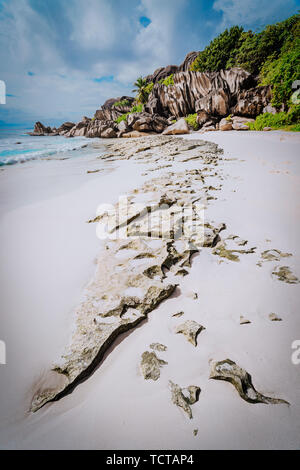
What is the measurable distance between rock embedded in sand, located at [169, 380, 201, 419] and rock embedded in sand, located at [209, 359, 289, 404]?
Answer: 0.14m

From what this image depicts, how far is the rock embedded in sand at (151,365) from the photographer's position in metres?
1.23

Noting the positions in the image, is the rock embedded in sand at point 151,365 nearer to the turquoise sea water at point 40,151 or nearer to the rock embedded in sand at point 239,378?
the rock embedded in sand at point 239,378

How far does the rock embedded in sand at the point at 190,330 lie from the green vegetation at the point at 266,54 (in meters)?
18.2

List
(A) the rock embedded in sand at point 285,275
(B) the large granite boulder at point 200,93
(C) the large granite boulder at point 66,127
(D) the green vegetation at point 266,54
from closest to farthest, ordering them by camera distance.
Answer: (A) the rock embedded in sand at point 285,275 → (D) the green vegetation at point 266,54 → (B) the large granite boulder at point 200,93 → (C) the large granite boulder at point 66,127

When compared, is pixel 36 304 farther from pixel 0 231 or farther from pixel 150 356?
pixel 0 231

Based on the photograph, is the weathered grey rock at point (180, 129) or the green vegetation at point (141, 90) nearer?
the weathered grey rock at point (180, 129)

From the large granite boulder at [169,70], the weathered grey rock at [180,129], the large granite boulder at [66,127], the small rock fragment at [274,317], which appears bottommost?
the small rock fragment at [274,317]

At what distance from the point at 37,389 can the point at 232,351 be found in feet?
4.53

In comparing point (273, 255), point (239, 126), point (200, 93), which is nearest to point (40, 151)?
point (239, 126)

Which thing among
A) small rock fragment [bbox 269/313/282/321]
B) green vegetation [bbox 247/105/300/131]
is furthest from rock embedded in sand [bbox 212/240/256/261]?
green vegetation [bbox 247/105/300/131]

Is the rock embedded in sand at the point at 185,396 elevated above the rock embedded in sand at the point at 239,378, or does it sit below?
below

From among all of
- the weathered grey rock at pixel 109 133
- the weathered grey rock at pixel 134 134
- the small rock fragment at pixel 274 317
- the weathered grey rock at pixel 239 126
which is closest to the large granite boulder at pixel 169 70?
the weathered grey rock at pixel 109 133

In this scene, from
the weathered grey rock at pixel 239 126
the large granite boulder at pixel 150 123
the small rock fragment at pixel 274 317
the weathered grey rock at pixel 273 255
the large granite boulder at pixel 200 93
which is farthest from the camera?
the large granite boulder at pixel 150 123
